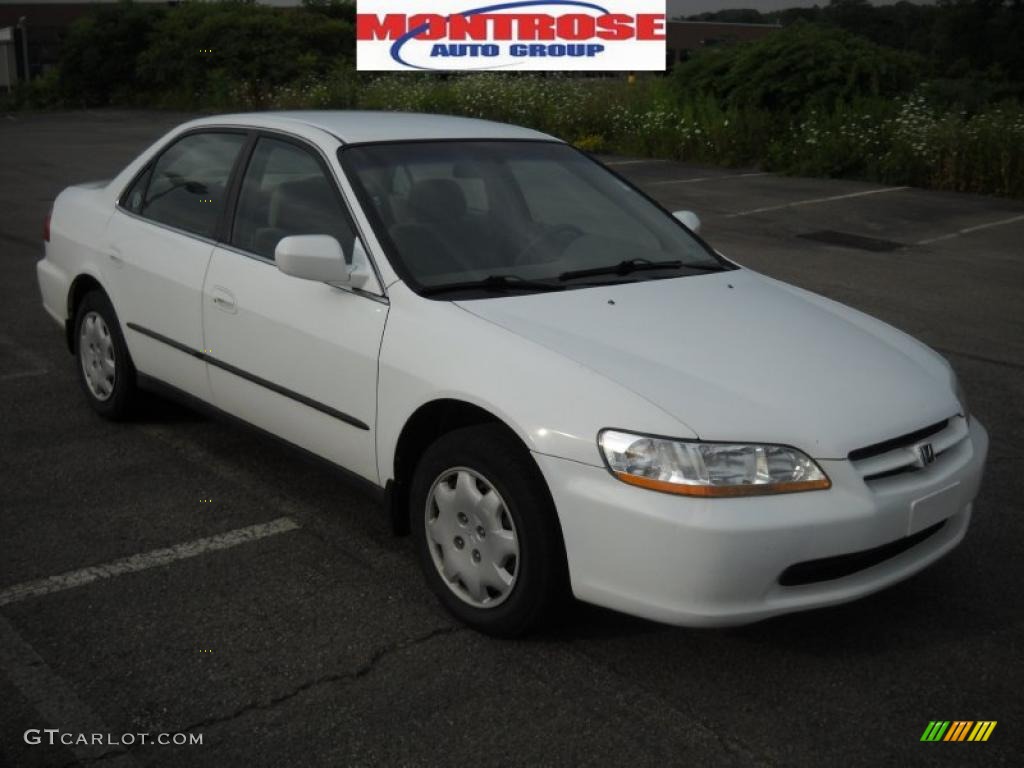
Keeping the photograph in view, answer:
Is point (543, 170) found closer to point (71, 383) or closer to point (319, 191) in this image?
point (319, 191)

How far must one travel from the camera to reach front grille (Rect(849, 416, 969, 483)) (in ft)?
11.2

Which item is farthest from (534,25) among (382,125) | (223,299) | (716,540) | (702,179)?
(716,540)

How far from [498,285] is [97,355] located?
261 centimetres

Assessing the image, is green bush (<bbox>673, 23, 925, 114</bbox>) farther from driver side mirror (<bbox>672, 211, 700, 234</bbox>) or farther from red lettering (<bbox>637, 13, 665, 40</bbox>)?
driver side mirror (<bbox>672, 211, 700, 234</bbox>)

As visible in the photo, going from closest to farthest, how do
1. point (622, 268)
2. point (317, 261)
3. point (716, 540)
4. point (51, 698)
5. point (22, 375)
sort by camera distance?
point (716, 540) → point (51, 698) → point (317, 261) → point (622, 268) → point (22, 375)

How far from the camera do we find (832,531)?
10.8ft

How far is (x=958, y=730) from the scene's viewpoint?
128 inches

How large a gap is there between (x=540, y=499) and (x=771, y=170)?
16.3m

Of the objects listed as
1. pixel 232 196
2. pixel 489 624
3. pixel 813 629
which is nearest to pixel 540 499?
pixel 489 624

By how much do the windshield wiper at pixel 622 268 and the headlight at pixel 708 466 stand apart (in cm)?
111

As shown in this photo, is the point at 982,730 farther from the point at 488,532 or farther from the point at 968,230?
the point at 968,230

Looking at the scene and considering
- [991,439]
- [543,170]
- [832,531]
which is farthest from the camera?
[991,439]

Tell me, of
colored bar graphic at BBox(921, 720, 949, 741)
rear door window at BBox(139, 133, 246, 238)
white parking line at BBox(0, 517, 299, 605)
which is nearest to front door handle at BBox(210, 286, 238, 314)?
rear door window at BBox(139, 133, 246, 238)

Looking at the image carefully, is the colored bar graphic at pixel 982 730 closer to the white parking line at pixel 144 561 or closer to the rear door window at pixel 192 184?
the white parking line at pixel 144 561
